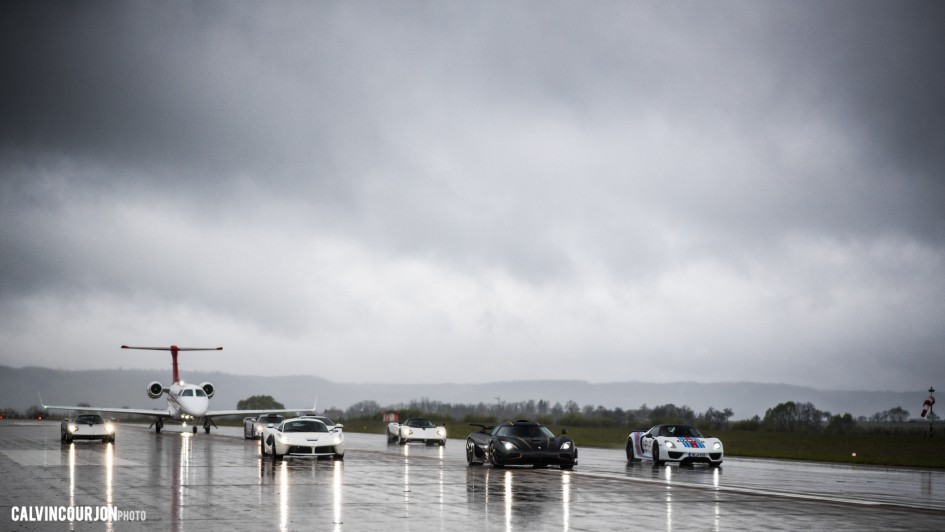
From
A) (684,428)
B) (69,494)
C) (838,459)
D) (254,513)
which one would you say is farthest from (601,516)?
(838,459)

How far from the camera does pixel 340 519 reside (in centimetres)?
1404

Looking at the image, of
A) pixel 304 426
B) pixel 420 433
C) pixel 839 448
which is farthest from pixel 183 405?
pixel 839 448

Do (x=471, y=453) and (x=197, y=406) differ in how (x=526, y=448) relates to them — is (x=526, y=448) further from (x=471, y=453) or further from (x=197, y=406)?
(x=197, y=406)

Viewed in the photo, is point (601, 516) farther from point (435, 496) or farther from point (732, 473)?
point (732, 473)

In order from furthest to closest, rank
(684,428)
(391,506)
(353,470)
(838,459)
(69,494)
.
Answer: (838,459) → (684,428) → (353,470) → (69,494) → (391,506)

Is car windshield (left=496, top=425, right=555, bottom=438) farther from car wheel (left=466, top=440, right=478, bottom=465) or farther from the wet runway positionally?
the wet runway

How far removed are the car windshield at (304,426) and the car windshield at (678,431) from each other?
37.5ft

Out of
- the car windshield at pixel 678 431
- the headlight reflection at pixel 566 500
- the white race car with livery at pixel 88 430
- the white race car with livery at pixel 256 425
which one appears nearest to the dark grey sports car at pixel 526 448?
the headlight reflection at pixel 566 500

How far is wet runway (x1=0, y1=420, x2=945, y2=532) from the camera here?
13797 millimetres

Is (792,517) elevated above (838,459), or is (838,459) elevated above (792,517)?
(792,517)

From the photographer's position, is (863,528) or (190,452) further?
(190,452)

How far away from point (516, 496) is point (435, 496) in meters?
1.59

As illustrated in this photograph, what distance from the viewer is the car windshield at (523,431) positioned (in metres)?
27.4

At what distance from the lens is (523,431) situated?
1094 inches
